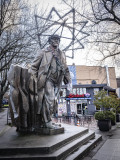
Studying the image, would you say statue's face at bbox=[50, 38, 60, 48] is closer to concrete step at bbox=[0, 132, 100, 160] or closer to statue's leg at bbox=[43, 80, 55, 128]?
statue's leg at bbox=[43, 80, 55, 128]

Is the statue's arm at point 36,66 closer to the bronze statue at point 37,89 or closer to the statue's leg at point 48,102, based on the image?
the bronze statue at point 37,89

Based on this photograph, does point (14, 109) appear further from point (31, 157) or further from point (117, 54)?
point (117, 54)

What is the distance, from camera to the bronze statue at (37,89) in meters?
5.57

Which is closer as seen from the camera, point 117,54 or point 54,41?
point 54,41

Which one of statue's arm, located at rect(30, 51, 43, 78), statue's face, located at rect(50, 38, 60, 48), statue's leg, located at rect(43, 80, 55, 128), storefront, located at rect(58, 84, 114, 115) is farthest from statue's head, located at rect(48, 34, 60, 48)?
storefront, located at rect(58, 84, 114, 115)

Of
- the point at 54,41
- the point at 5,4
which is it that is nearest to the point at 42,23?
the point at 5,4

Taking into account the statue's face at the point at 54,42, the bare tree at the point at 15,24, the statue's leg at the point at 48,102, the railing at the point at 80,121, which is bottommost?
the railing at the point at 80,121

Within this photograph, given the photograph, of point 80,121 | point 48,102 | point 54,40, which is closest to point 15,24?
point 54,40

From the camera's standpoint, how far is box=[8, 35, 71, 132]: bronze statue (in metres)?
5.57

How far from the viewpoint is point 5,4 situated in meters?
9.99

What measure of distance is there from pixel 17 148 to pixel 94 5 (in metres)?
6.99

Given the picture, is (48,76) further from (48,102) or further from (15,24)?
(15,24)

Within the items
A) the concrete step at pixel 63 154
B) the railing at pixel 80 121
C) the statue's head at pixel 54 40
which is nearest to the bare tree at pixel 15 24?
the statue's head at pixel 54 40

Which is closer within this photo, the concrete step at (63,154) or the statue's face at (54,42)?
the concrete step at (63,154)
